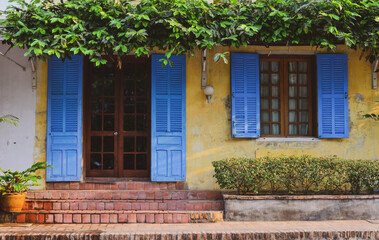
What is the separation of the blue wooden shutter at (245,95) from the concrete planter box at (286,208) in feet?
4.62

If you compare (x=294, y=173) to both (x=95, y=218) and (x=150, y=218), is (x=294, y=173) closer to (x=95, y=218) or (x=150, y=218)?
(x=150, y=218)

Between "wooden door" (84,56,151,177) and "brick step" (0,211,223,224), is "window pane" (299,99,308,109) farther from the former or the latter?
"wooden door" (84,56,151,177)

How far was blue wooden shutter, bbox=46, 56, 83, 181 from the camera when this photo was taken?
753 centimetres

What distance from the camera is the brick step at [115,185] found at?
7543 millimetres

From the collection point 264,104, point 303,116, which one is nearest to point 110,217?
point 264,104

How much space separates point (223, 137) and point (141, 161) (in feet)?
6.03

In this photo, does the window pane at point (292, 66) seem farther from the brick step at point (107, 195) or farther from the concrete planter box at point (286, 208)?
the brick step at point (107, 195)

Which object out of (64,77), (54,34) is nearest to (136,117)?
(64,77)

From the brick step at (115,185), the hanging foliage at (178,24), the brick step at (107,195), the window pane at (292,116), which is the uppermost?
the hanging foliage at (178,24)

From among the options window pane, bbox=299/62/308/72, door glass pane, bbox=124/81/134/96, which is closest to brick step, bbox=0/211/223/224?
door glass pane, bbox=124/81/134/96

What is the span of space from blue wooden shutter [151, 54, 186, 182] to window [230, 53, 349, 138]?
1057 mm

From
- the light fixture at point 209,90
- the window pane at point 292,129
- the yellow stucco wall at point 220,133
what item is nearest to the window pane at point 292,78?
the yellow stucco wall at point 220,133

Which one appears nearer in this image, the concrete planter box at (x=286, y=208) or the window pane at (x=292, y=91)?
the concrete planter box at (x=286, y=208)

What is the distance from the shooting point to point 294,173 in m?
6.97
